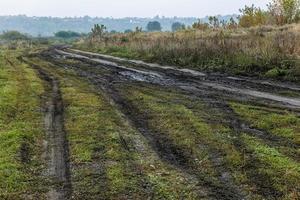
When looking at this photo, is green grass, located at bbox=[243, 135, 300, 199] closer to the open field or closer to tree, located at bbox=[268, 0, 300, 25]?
the open field

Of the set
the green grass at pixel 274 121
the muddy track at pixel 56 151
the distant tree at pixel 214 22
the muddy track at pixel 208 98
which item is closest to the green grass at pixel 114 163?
the muddy track at pixel 56 151

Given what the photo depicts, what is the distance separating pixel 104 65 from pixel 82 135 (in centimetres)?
1706

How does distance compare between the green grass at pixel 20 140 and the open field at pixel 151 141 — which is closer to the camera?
the open field at pixel 151 141

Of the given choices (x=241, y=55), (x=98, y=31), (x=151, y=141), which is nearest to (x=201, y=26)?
(x=98, y=31)

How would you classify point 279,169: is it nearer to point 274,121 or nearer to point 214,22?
point 274,121

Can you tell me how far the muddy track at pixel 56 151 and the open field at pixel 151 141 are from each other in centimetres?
2

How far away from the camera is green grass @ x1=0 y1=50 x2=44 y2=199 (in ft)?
26.1

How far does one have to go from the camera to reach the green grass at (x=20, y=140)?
7959mm

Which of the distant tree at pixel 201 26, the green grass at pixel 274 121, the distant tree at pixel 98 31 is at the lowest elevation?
the distant tree at pixel 98 31

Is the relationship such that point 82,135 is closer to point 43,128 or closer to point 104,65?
point 43,128

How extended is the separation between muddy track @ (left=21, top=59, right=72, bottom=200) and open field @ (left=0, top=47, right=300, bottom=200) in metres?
0.02

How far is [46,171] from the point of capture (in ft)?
28.4

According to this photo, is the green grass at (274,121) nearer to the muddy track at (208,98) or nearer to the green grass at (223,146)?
the green grass at (223,146)

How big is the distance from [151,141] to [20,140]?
2.86 metres
